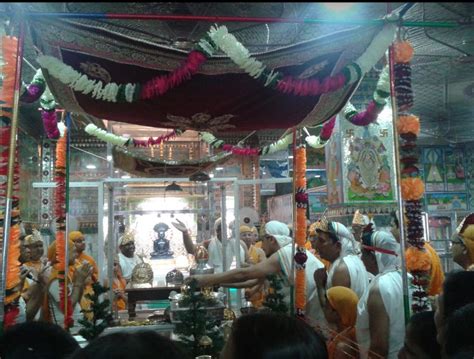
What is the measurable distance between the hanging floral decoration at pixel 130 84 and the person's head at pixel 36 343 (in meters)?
1.67

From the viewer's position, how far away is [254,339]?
1.28 m

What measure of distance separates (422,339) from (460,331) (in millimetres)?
555

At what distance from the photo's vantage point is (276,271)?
180 inches

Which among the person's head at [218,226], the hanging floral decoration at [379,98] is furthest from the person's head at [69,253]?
the hanging floral decoration at [379,98]

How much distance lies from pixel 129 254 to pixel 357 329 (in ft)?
Answer: 14.6

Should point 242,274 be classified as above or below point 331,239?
below

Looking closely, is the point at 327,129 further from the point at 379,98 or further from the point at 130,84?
the point at 130,84

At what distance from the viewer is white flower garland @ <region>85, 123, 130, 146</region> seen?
5.46 meters

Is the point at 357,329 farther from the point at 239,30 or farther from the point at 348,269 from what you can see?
the point at 239,30

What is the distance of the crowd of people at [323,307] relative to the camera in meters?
1.27

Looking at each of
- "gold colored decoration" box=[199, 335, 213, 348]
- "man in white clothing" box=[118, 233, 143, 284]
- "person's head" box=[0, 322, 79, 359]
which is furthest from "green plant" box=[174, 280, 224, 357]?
"man in white clothing" box=[118, 233, 143, 284]

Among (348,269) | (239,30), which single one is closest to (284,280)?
(348,269)

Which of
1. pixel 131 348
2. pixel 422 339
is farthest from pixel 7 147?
pixel 422 339

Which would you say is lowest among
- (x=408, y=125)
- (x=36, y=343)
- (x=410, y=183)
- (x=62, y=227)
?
(x=36, y=343)
